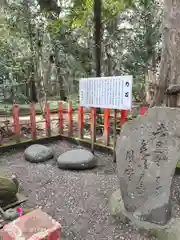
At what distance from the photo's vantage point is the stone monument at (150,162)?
2014 millimetres

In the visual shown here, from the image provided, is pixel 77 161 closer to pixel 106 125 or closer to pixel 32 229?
pixel 106 125

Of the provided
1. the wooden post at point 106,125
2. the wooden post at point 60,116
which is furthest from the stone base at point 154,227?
the wooden post at point 60,116

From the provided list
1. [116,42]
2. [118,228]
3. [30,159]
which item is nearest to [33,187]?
[30,159]

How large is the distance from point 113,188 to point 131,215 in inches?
31.3

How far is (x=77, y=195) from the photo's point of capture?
291 centimetres

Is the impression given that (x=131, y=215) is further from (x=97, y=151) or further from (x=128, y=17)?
(x=128, y=17)

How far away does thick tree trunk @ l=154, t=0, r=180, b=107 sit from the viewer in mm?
3443

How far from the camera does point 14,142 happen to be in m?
4.89

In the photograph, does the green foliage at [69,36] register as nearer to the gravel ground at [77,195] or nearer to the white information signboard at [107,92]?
the white information signboard at [107,92]

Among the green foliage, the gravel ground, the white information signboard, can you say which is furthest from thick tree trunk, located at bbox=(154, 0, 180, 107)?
the green foliage

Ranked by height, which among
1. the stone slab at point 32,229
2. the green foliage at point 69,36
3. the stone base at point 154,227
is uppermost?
the green foliage at point 69,36

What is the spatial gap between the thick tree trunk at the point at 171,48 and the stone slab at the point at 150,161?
1724 mm

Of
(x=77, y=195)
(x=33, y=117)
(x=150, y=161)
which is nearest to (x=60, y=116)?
(x=33, y=117)

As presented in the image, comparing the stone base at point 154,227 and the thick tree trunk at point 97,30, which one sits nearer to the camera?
the stone base at point 154,227
